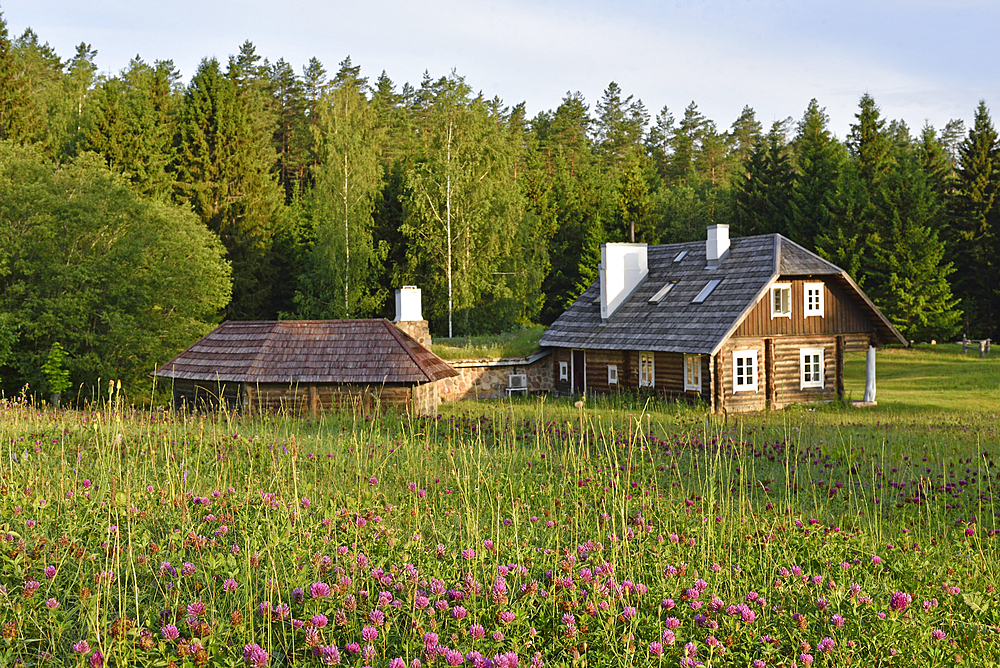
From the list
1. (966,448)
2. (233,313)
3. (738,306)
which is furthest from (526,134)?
(966,448)

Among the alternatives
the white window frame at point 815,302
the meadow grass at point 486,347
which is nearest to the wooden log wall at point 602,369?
the meadow grass at point 486,347

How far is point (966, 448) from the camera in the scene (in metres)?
13.4

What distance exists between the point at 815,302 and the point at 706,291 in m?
3.58

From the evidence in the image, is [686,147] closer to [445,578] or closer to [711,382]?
[711,382]

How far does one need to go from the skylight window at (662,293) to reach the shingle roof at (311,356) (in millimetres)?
8527

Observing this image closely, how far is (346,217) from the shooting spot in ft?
131

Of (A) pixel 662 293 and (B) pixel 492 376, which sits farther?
(B) pixel 492 376

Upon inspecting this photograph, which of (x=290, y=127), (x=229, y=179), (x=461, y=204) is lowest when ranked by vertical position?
(x=461, y=204)

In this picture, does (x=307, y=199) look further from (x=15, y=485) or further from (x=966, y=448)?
(x=15, y=485)

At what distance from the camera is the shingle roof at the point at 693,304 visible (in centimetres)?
2430

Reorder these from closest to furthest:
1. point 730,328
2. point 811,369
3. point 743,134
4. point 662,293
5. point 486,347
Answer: point 730,328
point 811,369
point 662,293
point 486,347
point 743,134

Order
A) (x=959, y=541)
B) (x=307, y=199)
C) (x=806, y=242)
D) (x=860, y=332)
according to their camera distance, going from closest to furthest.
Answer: (x=959, y=541) < (x=860, y=332) < (x=307, y=199) < (x=806, y=242)

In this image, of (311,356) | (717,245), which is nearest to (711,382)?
(717,245)

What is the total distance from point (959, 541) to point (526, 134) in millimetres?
59860
